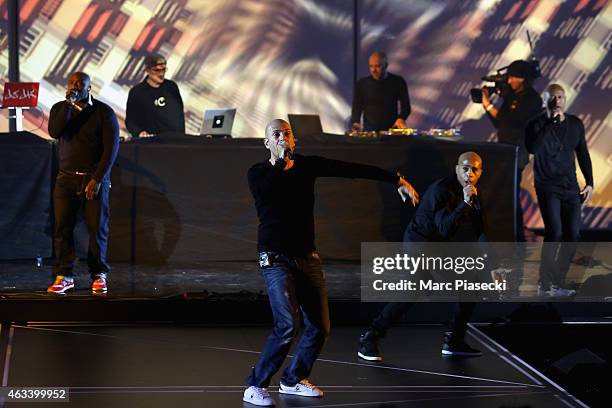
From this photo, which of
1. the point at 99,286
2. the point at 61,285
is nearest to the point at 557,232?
the point at 99,286

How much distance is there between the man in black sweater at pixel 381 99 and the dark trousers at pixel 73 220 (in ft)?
10.5

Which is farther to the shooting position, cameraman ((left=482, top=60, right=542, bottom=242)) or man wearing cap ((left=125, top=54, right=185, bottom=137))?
cameraman ((left=482, top=60, right=542, bottom=242))

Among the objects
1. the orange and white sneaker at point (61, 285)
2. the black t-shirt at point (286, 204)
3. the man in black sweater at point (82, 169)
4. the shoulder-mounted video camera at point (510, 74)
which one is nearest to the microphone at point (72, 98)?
the man in black sweater at point (82, 169)

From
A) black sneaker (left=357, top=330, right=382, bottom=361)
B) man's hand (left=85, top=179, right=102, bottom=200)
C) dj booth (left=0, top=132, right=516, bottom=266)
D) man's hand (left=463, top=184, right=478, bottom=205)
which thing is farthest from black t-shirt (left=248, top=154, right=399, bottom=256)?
dj booth (left=0, top=132, right=516, bottom=266)

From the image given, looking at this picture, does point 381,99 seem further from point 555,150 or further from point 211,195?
point 555,150

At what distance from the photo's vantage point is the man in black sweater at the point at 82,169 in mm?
9031

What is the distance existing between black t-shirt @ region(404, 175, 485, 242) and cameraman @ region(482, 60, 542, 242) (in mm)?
3878

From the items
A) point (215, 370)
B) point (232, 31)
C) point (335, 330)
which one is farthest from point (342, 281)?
point (232, 31)

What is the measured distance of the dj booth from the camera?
10.4m

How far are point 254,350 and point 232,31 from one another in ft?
19.0

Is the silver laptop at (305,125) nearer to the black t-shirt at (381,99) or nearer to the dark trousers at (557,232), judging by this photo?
the black t-shirt at (381,99)

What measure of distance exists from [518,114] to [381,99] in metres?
1.45

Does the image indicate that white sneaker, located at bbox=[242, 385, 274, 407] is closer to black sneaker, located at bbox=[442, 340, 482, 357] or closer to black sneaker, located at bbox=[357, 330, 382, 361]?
black sneaker, located at bbox=[357, 330, 382, 361]

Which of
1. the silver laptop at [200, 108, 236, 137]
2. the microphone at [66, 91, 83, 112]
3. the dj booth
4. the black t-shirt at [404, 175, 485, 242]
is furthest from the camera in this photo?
the silver laptop at [200, 108, 236, 137]
